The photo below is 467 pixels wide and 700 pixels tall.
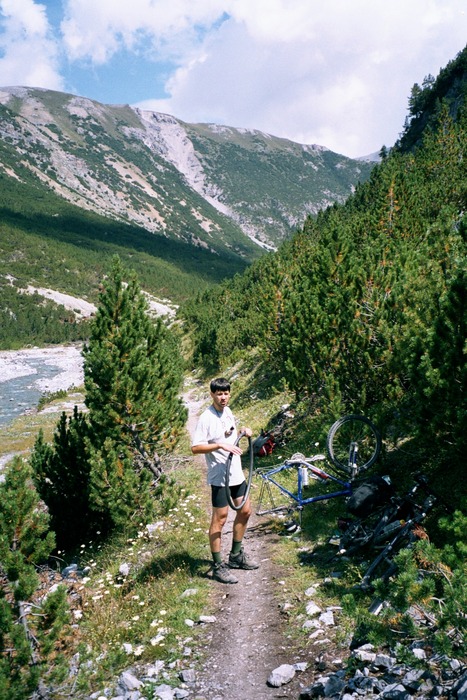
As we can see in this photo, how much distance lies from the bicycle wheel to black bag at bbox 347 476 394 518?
6.59ft

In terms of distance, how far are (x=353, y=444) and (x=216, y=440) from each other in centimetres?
332

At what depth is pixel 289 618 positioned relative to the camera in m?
6.14

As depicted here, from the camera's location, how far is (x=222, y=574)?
24.6ft

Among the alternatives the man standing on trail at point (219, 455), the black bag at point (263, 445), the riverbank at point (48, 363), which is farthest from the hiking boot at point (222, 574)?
the riverbank at point (48, 363)

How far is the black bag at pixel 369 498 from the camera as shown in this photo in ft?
22.3

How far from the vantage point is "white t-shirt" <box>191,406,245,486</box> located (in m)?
7.09

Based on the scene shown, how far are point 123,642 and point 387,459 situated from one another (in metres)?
6.30

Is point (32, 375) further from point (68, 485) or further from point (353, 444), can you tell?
point (353, 444)

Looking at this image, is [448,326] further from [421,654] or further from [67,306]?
[67,306]

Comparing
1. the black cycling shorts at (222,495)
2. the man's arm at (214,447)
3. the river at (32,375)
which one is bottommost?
the river at (32,375)

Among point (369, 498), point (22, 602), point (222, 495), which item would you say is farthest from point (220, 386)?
point (22, 602)

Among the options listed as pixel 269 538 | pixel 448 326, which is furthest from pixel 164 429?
pixel 448 326

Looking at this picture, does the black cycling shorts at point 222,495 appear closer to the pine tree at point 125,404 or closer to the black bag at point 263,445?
the pine tree at point 125,404

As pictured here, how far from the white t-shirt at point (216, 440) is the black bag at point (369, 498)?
183cm
